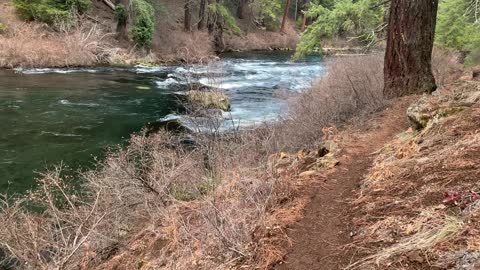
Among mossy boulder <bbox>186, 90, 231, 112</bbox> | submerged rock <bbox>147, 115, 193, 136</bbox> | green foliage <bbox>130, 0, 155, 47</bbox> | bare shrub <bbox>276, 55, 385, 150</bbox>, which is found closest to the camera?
bare shrub <bbox>276, 55, 385, 150</bbox>

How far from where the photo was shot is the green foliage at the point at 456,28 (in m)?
17.3

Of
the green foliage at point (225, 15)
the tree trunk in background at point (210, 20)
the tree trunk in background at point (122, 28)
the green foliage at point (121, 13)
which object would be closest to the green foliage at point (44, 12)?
the green foliage at point (121, 13)

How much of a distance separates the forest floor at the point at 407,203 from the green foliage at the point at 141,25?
24.3m

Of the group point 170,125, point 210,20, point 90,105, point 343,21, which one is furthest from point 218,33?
point 343,21

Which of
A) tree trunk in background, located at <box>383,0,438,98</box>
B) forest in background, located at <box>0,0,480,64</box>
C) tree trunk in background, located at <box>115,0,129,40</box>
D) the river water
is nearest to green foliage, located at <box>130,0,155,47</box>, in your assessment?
forest in background, located at <box>0,0,480,64</box>

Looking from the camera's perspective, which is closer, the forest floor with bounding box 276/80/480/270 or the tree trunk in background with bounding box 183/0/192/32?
the forest floor with bounding box 276/80/480/270

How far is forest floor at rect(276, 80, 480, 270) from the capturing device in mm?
3051

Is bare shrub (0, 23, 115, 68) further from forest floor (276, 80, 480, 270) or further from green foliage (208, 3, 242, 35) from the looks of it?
forest floor (276, 80, 480, 270)

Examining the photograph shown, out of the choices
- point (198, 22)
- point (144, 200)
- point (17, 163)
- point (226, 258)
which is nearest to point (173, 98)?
point (17, 163)

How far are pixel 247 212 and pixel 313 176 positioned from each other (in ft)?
3.87

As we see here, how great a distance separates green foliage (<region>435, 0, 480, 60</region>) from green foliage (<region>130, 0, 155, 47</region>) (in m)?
17.4

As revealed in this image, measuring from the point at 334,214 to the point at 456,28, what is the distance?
1589 centimetres

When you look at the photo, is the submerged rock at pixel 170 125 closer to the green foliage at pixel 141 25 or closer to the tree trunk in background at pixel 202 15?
the green foliage at pixel 141 25

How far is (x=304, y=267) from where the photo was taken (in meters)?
3.66
